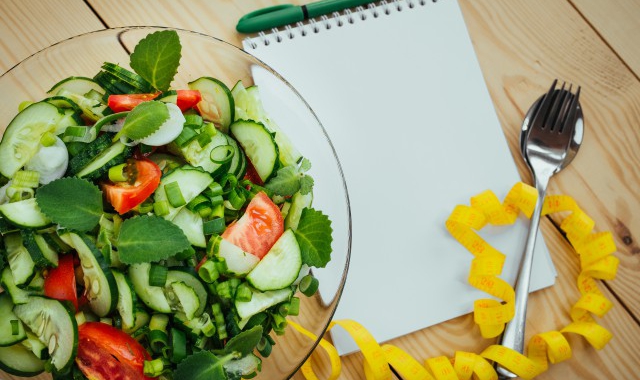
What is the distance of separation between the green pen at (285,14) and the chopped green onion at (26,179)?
0.57 m

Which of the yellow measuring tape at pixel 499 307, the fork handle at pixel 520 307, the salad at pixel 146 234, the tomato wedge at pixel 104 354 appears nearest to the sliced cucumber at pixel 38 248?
the salad at pixel 146 234

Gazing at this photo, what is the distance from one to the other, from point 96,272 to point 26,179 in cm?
18

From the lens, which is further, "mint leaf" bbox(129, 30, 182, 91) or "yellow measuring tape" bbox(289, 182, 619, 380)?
"yellow measuring tape" bbox(289, 182, 619, 380)

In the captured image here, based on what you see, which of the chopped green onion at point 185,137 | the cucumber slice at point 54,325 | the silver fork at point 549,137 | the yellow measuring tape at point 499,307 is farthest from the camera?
the silver fork at point 549,137

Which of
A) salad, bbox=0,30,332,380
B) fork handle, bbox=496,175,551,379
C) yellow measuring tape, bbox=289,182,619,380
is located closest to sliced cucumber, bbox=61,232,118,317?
salad, bbox=0,30,332,380

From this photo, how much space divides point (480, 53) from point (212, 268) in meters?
0.85

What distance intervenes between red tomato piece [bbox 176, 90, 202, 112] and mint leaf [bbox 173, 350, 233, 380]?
39cm

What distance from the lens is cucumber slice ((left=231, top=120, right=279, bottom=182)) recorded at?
0.93 metres

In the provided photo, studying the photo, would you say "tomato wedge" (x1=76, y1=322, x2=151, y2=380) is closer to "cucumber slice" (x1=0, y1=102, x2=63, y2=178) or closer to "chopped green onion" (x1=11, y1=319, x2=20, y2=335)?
"chopped green onion" (x1=11, y1=319, x2=20, y2=335)

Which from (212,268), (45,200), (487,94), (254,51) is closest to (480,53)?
(487,94)

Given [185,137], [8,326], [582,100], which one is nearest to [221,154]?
[185,137]

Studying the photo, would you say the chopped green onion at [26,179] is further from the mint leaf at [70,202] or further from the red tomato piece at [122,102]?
the red tomato piece at [122,102]

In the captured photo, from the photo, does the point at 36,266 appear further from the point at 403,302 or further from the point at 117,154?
the point at 403,302

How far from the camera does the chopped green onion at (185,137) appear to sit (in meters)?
0.90
